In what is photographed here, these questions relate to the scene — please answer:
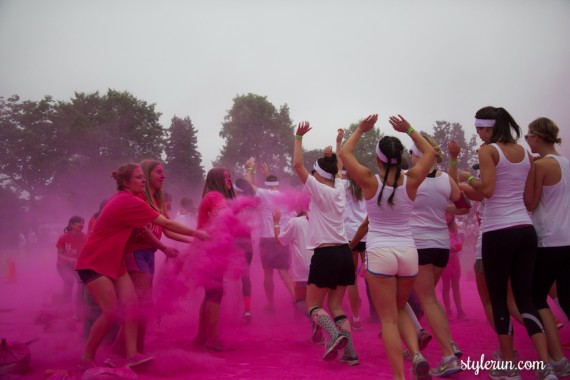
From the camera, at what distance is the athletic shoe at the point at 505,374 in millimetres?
4273

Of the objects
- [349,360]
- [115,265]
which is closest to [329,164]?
[349,360]

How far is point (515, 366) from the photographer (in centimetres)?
438

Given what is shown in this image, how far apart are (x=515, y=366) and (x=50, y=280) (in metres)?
9.94

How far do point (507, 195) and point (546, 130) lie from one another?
37.2 inches

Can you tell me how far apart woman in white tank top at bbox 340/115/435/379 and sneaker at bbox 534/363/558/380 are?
37.0 inches

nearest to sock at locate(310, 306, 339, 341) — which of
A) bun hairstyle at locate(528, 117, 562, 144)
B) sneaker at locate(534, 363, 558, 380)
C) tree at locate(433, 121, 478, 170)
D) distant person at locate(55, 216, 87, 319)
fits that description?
sneaker at locate(534, 363, 558, 380)

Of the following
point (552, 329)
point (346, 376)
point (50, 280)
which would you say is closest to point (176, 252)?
point (346, 376)

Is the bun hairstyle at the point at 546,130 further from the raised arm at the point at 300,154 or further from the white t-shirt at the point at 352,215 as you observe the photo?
the white t-shirt at the point at 352,215

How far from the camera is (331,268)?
5.27 meters

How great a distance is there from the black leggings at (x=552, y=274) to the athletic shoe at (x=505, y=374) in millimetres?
655

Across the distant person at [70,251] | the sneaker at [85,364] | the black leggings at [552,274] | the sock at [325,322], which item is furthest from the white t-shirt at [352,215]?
the distant person at [70,251]

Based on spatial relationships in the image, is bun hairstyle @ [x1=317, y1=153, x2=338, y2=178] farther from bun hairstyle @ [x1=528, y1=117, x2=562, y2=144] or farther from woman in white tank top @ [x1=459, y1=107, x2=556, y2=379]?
bun hairstyle @ [x1=528, y1=117, x2=562, y2=144]

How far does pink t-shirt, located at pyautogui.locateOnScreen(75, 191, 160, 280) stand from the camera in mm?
→ 4676

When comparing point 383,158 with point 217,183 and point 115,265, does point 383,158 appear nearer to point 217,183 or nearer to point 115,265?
point 217,183
